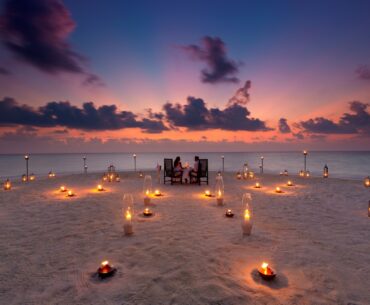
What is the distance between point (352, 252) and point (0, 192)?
14.0 metres

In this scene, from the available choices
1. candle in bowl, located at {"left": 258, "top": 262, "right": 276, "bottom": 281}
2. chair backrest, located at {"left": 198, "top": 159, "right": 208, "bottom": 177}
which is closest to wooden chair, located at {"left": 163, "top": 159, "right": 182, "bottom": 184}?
chair backrest, located at {"left": 198, "top": 159, "right": 208, "bottom": 177}

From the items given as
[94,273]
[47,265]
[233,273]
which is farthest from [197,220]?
[47,265]

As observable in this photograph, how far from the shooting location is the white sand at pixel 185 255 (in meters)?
3.28

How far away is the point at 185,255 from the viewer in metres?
4.41

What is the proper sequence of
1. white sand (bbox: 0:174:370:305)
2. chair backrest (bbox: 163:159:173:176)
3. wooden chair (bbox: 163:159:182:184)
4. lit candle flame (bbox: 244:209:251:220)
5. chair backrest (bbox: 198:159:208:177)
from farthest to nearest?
chair backrest (bbox: 163:159:173:176), wooden chair (bbox: 163:159:182:184), chair backrest (bbox: 198:159:208:177), lit candle flame (bbox: 244:209:251:220), white sand (bbox: 0:174:370:305)

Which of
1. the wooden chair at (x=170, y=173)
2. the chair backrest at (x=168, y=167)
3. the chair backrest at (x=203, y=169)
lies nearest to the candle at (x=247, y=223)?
the chair backrest at (x=203, y=169)

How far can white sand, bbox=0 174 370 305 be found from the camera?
3281 mm

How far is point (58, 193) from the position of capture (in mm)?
10812

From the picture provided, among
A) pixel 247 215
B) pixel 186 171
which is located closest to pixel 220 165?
pixel 186 171

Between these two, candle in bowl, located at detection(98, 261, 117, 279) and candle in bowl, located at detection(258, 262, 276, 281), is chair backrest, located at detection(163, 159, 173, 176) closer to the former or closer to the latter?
candle in bowl, located at detection(98, 261, 117, 279)

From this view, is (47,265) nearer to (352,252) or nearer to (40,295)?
(40,295)

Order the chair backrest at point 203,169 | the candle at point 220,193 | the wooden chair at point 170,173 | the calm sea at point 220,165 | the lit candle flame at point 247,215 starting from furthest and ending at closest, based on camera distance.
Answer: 1. the calm sea at point 220,165
2. the wooden chair at point 170,173
3. the chair backrest at point 203,169
4. the candle at point 220,193
5. the lit candle flame at point 247,215

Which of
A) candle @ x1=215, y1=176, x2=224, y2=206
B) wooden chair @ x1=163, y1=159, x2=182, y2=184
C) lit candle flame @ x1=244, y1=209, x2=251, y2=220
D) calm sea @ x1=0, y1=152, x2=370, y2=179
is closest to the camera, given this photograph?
lit candle flame @ x1=244, y1=209, x2=251, y2=220

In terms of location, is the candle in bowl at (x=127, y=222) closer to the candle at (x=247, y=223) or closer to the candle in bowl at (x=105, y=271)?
the candle in bowl at (x=105, y=271)
